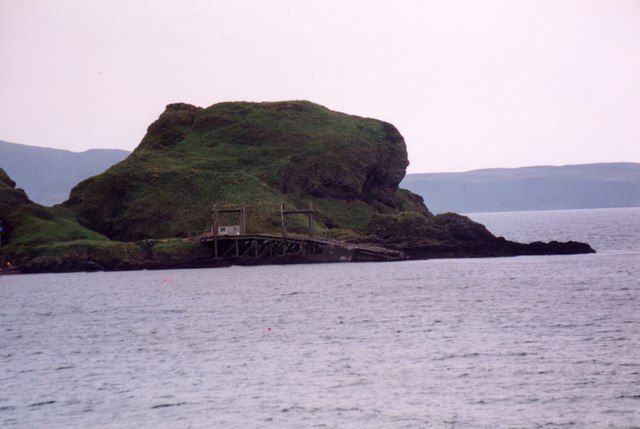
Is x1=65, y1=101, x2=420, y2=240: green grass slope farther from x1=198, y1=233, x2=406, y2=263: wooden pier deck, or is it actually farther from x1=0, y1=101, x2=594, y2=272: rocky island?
x1=198, y1=233, x2=406, y2=263: wooden pier deck

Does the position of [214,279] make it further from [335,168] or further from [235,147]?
[235,147]

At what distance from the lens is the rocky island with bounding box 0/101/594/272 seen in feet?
411

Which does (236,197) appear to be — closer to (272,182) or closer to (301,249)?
(272,182)

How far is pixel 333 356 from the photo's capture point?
4609cm

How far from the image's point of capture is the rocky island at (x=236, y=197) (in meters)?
125

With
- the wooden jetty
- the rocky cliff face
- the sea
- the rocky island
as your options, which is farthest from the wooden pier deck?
the sea

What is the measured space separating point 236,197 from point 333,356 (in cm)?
10259

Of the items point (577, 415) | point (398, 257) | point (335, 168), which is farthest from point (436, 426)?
point (335, 168)

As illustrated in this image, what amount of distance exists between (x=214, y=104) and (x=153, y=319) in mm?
131552

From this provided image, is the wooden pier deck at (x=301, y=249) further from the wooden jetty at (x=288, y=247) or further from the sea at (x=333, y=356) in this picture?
the sea at (x=333, y=356)

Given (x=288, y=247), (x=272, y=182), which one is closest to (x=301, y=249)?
(x=288, y=247)

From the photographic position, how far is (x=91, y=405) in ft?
122

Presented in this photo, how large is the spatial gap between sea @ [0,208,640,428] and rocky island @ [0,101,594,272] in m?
36.6

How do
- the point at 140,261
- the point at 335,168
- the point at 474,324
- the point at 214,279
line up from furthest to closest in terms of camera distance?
1. the point at 335,168
2. the point at 140,261
3. the point at 214,279
4. the point at 474,324
